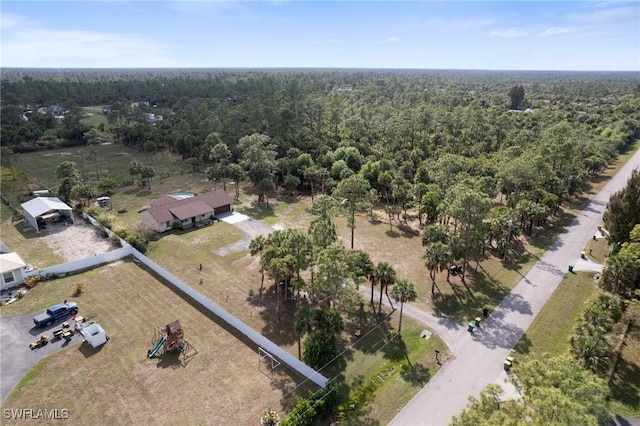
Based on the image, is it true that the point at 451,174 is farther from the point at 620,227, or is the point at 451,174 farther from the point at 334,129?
the point at 334,129

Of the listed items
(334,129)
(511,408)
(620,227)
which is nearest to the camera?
(511,408)

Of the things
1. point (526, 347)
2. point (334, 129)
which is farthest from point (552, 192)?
point (334, 129)

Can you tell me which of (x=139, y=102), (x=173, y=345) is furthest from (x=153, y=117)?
(x=173, y=345)

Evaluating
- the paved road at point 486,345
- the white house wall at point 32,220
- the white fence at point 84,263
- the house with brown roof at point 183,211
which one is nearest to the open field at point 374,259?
the paved road at point 486,345

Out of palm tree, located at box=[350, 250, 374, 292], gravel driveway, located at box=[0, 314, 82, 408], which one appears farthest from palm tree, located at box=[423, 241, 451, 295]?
gravel driveway, located at box=[0, 314, 82, 408]

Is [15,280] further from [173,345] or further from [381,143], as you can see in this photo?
[381,143]

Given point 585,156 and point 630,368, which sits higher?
point 585,156

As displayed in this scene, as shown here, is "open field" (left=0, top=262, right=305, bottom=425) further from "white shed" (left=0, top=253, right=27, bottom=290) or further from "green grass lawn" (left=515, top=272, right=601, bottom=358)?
"green grass lawn" (left=515, top=272, right=601, bottom=358)
